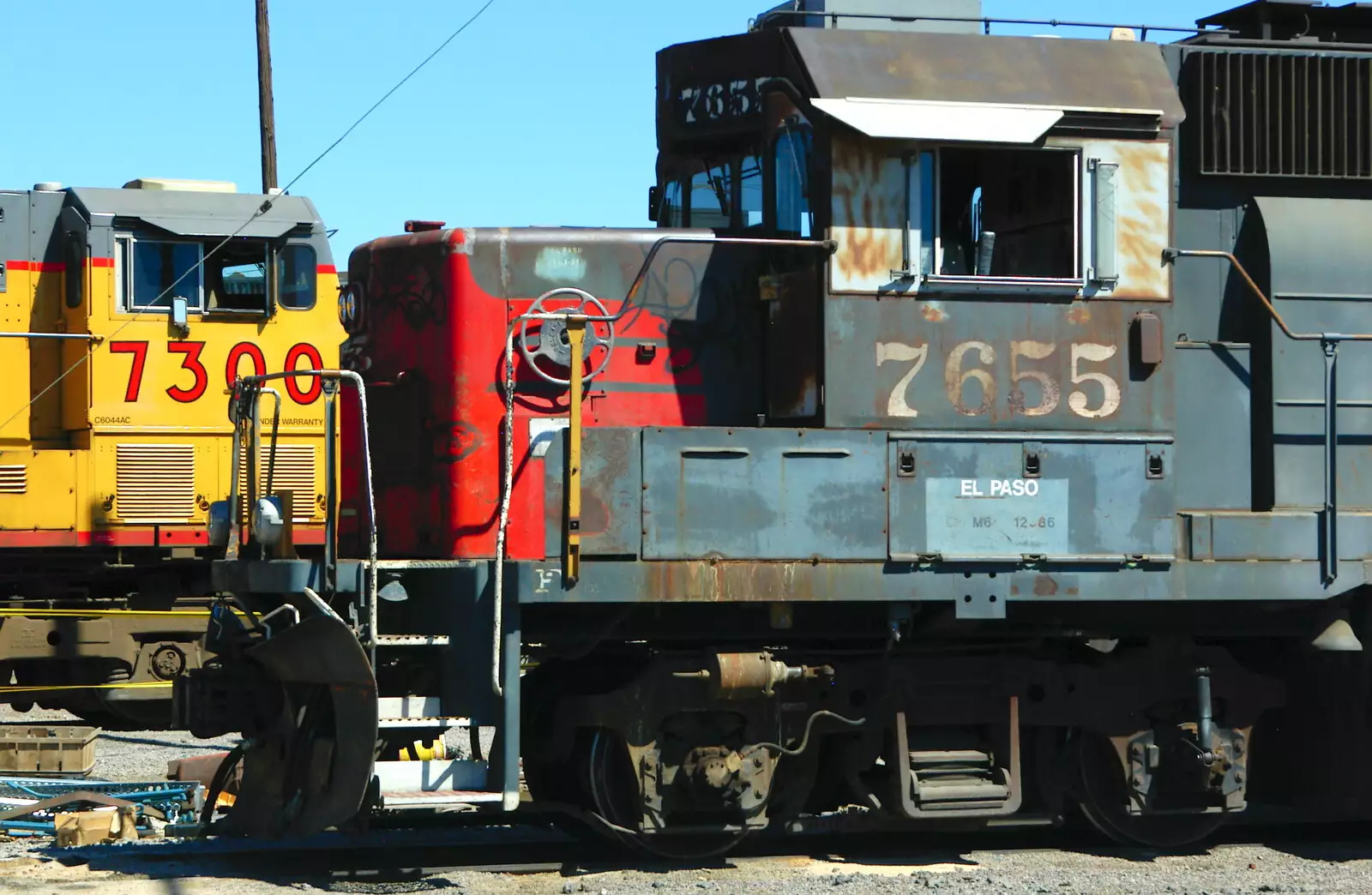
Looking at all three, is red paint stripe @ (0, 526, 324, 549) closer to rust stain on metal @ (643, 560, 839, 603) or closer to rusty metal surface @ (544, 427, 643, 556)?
rusty metal surface @ (544, 427, 643, 556)

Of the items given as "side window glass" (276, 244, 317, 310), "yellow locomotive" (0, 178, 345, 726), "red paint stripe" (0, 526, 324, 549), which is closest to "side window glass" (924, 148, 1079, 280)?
"red paint stripe" (0, 526, 324, 549)

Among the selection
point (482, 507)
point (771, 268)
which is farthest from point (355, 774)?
point (771, 268)

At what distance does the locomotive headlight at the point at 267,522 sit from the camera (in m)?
8.19

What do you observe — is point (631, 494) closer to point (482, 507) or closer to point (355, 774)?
point (482, 507)

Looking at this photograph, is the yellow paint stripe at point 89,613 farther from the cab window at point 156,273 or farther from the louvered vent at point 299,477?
the cab window at point 156,273

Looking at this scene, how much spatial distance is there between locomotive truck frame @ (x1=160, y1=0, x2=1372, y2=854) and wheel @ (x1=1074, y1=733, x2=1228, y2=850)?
0.02 m

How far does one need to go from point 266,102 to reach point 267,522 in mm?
14499

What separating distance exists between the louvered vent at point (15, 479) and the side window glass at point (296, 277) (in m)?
2.59

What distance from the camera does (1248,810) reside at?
403 inches

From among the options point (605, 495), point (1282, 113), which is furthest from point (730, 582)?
point (1282, 113)

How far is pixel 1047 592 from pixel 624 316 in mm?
2445

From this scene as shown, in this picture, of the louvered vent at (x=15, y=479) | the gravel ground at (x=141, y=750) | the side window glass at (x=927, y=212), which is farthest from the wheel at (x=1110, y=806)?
the louvered vent at (x=15, y=479)

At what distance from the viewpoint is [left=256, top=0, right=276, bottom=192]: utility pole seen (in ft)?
69.7

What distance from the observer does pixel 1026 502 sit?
8.27 m
